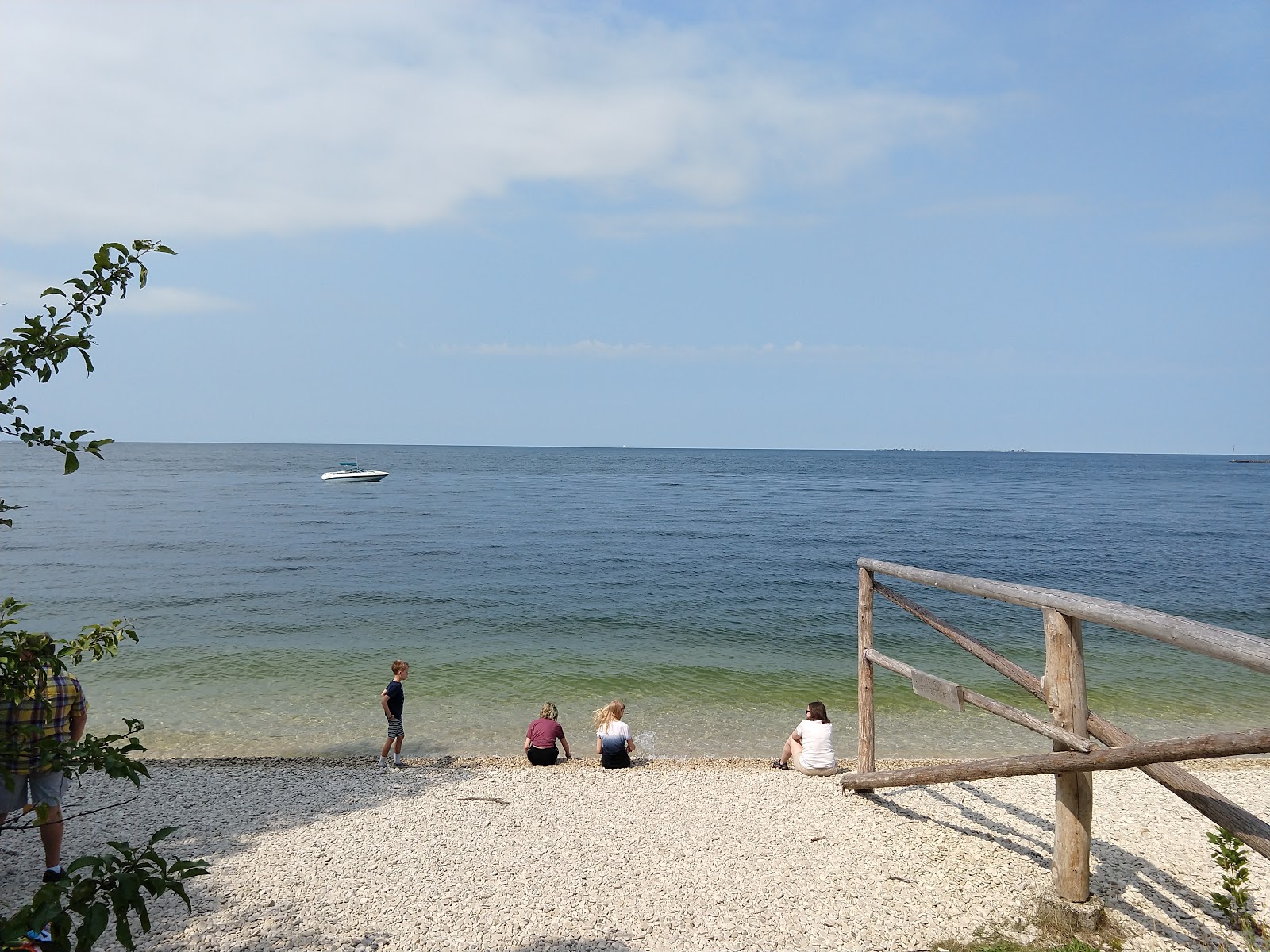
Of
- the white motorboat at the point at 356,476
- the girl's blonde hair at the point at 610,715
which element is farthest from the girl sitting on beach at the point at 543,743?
the white motorboat at the point at 356,476

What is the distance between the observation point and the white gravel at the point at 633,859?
537 cm

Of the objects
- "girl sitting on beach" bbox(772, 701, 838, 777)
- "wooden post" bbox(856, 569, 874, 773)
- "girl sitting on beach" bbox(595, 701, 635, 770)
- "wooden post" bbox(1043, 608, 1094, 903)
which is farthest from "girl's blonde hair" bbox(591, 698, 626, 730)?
"wooden post" bbox(1043, 608, 1094, 903)

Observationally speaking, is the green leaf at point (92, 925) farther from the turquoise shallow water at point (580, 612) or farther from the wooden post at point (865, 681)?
the turquoise shallow water at point (580, 612)

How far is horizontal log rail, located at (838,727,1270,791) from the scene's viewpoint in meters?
3.57

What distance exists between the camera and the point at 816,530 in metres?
43.9

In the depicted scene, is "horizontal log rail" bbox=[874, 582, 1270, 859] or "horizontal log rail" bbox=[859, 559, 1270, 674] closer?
"horizontal log rail" bbox=[859, 559, 1270, 674]

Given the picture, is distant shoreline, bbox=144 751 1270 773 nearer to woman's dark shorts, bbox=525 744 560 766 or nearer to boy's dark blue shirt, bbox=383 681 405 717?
woman's dark shorts, bbox=525 744 560 766

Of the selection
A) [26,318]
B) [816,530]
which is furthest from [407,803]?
[816,530]

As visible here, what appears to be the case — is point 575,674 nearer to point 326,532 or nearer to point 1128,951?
point 1128,951

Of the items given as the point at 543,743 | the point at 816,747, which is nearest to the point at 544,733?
the point at 543,743

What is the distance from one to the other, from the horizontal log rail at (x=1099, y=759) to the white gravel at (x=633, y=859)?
2.64 ft

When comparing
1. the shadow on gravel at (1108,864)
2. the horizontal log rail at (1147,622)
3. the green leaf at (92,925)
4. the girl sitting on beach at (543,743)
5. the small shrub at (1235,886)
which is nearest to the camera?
the green leaf at (92,925)

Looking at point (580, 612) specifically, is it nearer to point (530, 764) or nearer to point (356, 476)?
point (530, 764)

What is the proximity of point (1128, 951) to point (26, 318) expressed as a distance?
659 cm
